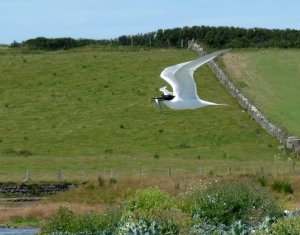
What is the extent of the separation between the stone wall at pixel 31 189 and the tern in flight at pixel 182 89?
1609 centimetres

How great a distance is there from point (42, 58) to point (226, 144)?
101ft

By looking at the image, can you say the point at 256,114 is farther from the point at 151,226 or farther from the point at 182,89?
the point at 151,226

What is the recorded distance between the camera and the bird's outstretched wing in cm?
3795

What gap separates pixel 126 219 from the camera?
95.5 ft

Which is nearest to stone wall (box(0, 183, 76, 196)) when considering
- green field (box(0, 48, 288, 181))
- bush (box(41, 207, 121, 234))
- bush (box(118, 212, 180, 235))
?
green field (box(0, 48, 288, 181))

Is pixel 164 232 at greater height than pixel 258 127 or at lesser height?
greater

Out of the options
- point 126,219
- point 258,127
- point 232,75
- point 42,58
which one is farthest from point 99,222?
point 42,58

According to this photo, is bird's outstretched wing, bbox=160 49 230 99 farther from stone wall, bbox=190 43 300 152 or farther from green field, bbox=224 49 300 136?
green field, bbox=224 49 300 136

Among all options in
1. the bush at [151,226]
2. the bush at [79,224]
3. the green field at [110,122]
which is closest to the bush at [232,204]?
the bush at [79,224]

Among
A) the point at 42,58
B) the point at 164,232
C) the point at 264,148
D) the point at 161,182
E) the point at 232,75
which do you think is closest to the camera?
the point at 164,232

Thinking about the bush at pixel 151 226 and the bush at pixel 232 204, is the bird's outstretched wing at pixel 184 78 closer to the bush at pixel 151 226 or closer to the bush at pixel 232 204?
the bush at pixel 232 204

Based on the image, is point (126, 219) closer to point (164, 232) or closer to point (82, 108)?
point (164, 232)

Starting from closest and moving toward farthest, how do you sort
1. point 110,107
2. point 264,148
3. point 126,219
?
point 126,219, point 264,148, point 110,107

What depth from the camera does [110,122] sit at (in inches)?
→ 2953
